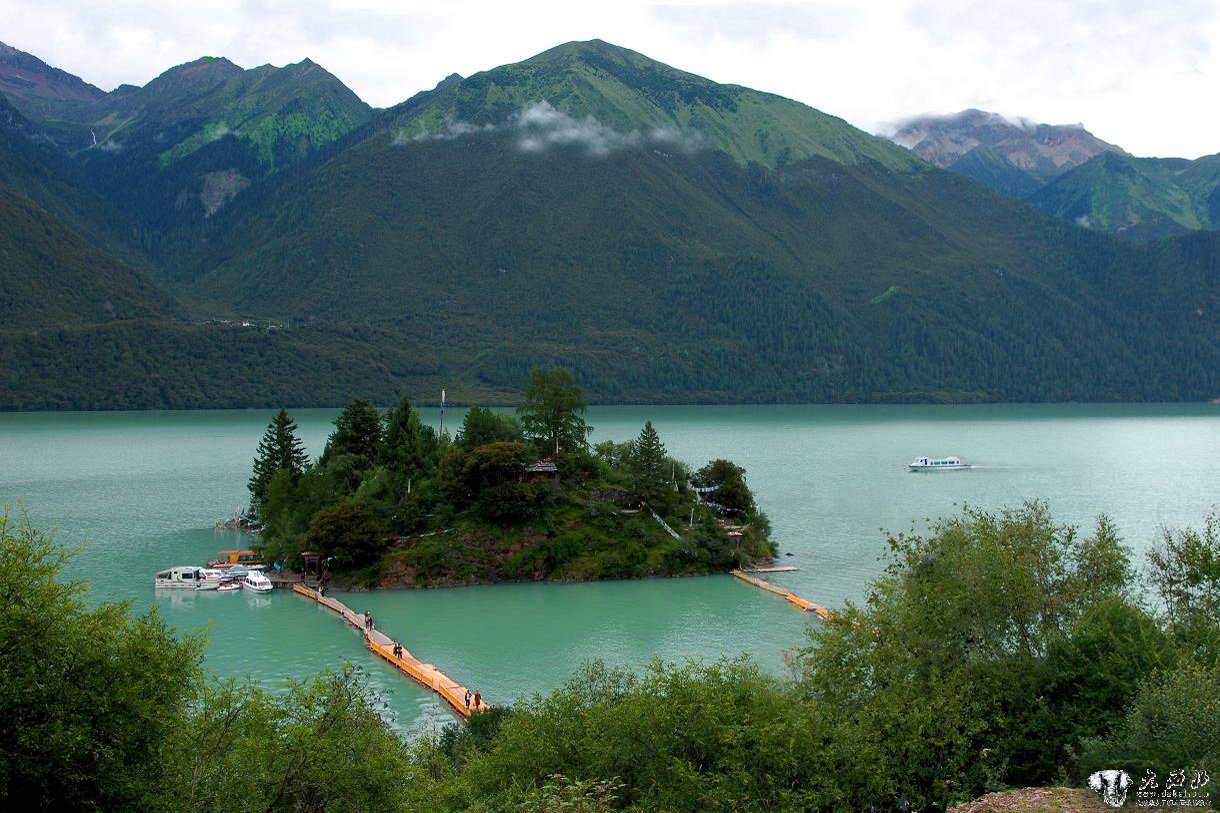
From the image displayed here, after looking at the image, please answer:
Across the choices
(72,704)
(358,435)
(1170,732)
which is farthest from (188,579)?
(1170,732)

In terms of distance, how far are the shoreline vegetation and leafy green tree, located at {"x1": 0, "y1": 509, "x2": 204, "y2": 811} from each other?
40 mm

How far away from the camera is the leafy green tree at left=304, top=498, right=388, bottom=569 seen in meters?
69.5

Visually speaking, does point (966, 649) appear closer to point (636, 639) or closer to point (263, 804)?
point (263, 804)

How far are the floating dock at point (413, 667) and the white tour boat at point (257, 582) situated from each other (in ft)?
20.5

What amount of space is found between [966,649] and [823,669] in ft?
14.5

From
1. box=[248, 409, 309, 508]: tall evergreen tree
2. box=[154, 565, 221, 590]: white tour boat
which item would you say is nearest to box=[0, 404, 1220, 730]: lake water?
box=[154, 565, 221, 590]: white tour boat

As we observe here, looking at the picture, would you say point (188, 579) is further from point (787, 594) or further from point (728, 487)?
point (728, 487)

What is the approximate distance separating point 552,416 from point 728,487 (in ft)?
50.1

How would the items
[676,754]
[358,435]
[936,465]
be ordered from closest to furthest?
[676,754] < [358,435] < [936,465]

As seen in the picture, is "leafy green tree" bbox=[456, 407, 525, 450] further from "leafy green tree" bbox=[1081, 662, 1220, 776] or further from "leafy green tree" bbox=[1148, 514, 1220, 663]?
"leafy green tree" bbox=[1081, 662, 1220, 776]

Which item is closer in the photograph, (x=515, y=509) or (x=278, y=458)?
(x=515, y=509)

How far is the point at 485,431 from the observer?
79938 mm

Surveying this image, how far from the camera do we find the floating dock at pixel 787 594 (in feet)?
202

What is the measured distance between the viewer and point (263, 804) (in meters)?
20.6
